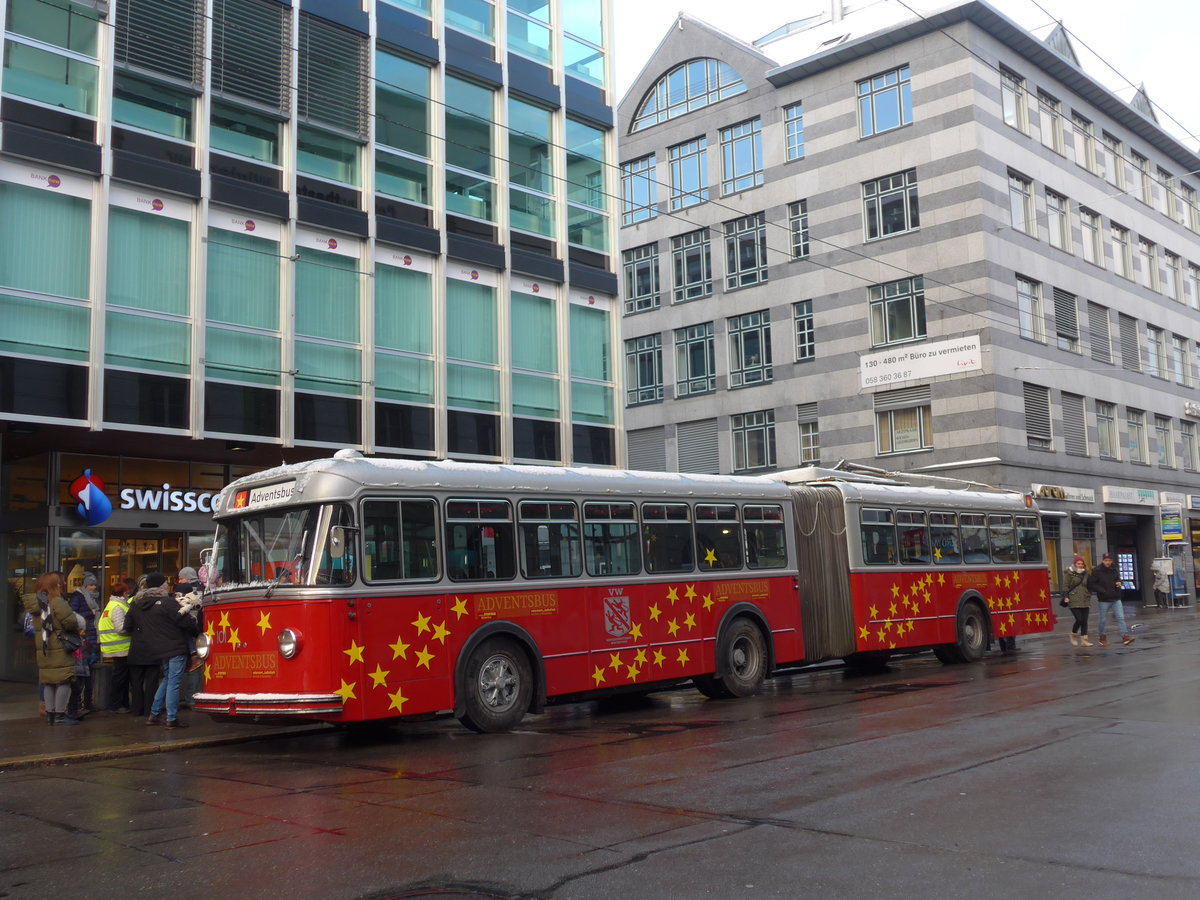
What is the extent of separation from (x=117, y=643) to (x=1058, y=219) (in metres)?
36.4

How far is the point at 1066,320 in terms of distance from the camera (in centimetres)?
A: 4162

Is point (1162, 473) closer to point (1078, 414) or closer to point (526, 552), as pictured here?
point (1078, 414)

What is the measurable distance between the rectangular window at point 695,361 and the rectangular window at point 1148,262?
17754mm

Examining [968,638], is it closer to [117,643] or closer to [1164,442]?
[117,643]

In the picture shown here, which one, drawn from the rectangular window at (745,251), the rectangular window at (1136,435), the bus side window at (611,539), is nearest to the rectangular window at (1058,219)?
the rectangular window at (1136,435)

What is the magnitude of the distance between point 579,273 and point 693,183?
71.6 feet

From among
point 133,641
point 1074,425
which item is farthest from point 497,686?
point 1074,425

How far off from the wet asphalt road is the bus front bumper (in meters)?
0.46

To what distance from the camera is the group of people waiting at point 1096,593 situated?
74.7ft

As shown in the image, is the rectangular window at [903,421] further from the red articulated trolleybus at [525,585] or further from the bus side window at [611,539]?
the bus side window at [611,539]

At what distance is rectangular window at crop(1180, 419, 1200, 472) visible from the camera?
4909 cm

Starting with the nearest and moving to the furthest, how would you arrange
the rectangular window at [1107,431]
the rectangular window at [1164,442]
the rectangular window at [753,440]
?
1. the rectangular window at [1107,431]
2. the rectangular window at [753,440]
3. the rectangular window at [1164,442]

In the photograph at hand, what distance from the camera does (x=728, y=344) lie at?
147ft

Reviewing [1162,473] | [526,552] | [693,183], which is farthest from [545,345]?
[1162,473]
